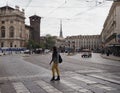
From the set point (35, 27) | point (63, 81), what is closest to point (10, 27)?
point (35, 27)

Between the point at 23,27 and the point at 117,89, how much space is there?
153m

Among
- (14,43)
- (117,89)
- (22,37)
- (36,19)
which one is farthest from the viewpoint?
(36,19)

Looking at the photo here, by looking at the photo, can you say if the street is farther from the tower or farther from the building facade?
the tower

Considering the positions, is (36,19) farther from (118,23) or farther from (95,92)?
(95,92)

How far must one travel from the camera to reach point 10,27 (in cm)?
15275

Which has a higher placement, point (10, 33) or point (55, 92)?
point (10, 33)

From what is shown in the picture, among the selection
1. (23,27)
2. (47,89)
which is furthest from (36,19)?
(47,89)

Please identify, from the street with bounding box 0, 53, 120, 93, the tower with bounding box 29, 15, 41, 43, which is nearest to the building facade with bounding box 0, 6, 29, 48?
the tower with bounding box 29, 15, 41, 43

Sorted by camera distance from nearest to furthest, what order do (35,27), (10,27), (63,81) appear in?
(63,81), (10,27), (35,27)

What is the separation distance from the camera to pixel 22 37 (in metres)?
160

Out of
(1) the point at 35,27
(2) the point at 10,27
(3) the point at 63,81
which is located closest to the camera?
(3) the point at 63,81

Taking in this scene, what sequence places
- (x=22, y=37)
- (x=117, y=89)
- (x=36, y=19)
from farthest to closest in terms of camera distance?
(x=36, y=19) < (x=22, y=37) < (x=117, y=89)

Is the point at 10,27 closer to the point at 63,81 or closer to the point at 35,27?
the point at 35,27

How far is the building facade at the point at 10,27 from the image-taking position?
495ft
